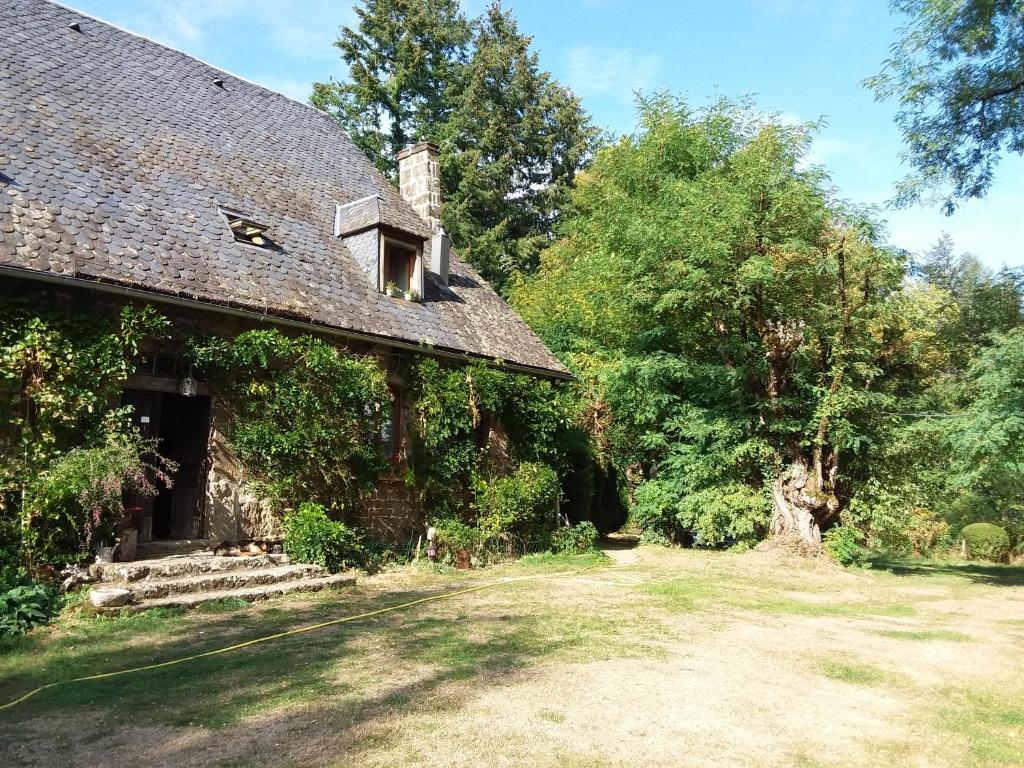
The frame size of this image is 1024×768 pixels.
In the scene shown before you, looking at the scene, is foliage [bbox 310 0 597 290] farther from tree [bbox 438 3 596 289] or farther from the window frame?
the window frame

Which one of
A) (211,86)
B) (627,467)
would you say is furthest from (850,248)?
(211,86)

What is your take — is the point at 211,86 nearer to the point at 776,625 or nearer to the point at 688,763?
the point at 776,625

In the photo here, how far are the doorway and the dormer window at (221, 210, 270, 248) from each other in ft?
8.34

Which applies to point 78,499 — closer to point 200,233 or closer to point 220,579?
point 220,579

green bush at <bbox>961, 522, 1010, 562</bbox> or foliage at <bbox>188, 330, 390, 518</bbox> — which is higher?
foliage at <bbox>188, 330, 390, 518</bbox>

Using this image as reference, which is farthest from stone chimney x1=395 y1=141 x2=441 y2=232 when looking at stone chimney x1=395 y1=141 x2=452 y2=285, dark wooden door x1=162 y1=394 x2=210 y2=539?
dark wooden door x1=162 y1=394 x2=210 y2=539

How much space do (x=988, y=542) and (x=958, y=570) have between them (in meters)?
4.00

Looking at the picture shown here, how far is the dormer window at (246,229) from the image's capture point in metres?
10.8

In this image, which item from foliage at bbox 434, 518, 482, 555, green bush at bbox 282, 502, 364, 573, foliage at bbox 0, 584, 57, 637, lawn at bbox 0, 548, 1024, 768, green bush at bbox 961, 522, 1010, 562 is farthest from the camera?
green bush at bbox 961, 522, 1010, 562

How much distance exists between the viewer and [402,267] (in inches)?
516

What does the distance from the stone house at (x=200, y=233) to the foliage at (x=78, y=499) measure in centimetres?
113

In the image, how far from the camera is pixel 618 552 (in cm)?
1478

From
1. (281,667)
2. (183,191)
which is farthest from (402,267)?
(281,667)

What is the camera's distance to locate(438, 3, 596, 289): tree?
97.2 feet
